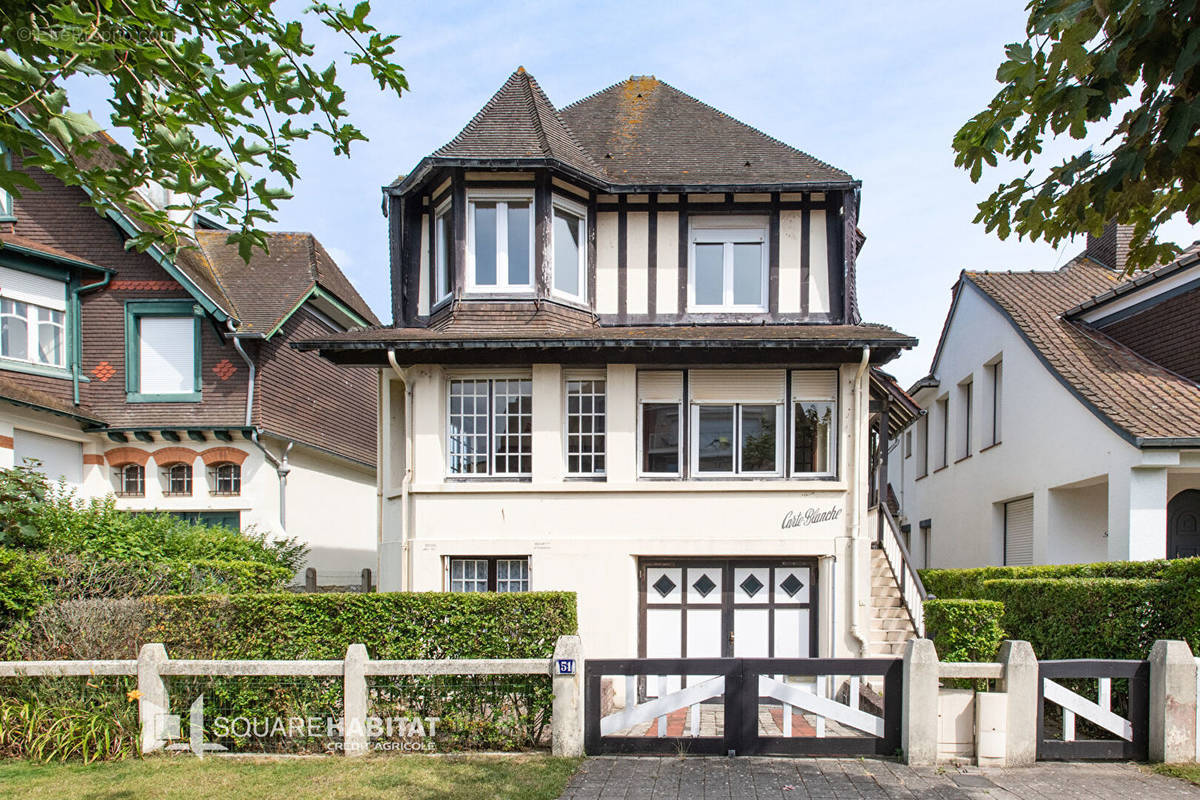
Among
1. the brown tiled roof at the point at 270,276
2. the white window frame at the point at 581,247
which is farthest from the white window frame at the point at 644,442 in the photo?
the brown tiled roof at the point at 270,276

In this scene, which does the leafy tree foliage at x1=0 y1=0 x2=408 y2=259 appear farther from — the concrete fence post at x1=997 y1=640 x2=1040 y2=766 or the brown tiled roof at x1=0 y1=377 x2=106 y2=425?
the brown tiled roof at x1=0 y1=377 x2=106 y2=425

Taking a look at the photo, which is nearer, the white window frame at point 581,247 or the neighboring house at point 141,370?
Answer: the white window frame at point 581,247

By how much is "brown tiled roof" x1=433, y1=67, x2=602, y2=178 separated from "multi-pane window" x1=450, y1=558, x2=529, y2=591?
6.06m

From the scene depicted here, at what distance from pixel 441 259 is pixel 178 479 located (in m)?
7.46

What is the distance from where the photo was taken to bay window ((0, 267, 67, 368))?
15.3 meters

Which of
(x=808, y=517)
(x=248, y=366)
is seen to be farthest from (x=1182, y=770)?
(x=248, y=366)

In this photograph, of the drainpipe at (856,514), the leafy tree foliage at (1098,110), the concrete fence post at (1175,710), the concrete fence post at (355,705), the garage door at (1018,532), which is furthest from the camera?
the garage door at (1018,532)

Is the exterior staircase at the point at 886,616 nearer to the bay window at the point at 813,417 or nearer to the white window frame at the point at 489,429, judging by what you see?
the bay window at the point at 813,417

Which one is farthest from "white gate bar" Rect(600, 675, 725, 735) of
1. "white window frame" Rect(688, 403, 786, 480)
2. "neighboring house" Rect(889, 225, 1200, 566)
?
"neighboring house" Rect(889, 225, 1200, 566)

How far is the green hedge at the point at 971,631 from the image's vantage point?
9.60 metres

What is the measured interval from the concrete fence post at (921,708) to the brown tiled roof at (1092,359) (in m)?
5.97

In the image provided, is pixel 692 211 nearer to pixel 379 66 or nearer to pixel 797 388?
pixel 797 388

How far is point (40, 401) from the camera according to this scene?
14.8m

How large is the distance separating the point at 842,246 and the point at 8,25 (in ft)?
37.5
